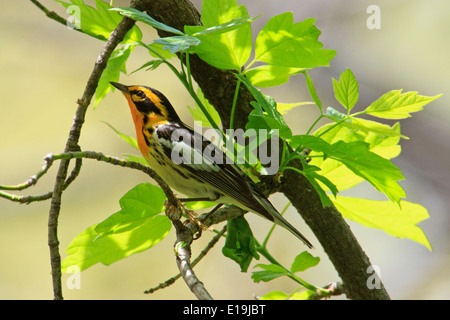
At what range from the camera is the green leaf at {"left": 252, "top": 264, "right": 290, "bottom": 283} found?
0.86 m

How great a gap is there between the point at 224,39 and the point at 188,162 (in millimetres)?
327

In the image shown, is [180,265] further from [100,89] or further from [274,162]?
[100,89]

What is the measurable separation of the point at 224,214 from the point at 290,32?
→ 33 centimetres

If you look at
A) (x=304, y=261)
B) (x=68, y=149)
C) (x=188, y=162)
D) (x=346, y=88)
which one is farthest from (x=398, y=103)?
(x=68, y=149)

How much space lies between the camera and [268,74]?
2.88ft

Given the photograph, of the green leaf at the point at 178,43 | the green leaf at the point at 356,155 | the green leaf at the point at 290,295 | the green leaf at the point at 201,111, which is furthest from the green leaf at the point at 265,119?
the green leaf at the point at 290,295

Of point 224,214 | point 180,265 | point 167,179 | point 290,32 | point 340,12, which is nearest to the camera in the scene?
point 180,265

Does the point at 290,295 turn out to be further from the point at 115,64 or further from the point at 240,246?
the point at 115,64

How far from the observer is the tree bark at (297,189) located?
0.88 metres

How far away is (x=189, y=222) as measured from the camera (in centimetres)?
87

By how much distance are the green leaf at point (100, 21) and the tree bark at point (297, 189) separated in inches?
2.1

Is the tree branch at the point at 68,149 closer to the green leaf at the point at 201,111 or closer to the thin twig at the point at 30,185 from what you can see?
the thin twig at the point at 30,185

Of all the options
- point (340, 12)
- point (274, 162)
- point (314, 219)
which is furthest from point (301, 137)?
point (340, 12)
